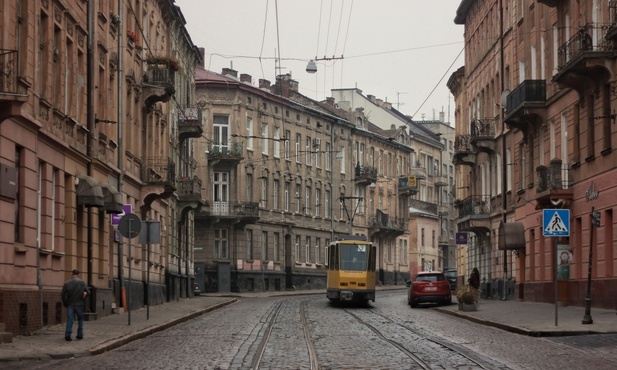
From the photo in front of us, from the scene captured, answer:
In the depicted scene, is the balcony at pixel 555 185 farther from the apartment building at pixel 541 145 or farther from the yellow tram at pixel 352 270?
the yellow tram at pixel 352 270

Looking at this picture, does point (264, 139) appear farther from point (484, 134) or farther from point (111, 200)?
point (111, 200)

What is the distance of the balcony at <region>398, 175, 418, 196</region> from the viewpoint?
100688 mm

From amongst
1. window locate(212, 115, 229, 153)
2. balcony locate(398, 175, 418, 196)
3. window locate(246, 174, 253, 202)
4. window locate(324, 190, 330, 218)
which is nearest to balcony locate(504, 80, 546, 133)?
window locate(212, 115, 229, 153)

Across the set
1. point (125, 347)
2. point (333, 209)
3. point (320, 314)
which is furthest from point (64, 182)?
point (333, 209)

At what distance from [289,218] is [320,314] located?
43.4 meters

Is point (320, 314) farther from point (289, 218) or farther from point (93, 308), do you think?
point (289, 218)

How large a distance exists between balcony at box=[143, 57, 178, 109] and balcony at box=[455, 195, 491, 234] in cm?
1700

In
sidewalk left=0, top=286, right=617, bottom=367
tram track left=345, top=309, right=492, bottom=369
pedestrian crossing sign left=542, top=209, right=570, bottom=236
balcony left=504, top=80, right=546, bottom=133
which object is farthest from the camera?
balcony left=504, top=80, right=546, bottom=133

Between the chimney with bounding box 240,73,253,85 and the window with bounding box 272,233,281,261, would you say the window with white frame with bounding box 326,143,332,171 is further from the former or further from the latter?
the window with bounding box 272,233,281,261

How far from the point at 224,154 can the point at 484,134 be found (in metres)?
24.3

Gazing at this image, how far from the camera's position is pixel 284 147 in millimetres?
81250

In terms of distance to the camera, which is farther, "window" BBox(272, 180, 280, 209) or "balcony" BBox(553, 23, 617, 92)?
"window" BBox(272, 180, 280, 209)

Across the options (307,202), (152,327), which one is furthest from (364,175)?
(152,327)

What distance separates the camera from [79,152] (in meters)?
31.0
